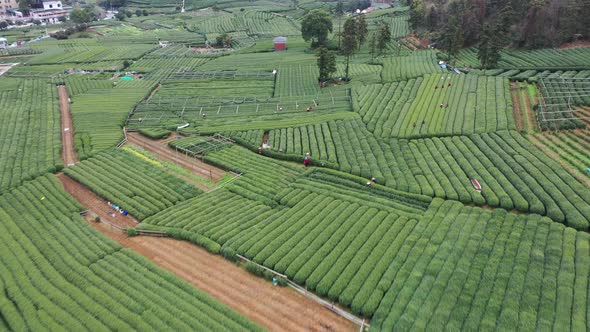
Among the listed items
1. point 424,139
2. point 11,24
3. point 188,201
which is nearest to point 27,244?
point 188,201

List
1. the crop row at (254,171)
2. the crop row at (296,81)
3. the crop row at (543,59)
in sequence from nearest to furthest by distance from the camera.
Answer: the crop row at (254,171), the crop row at (543,59), the crop row at (296,81)

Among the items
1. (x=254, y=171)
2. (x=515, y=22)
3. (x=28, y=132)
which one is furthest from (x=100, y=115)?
(x=515, y=22)

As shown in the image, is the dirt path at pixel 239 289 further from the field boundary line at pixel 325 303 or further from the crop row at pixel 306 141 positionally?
the crop row at pixel 306 141

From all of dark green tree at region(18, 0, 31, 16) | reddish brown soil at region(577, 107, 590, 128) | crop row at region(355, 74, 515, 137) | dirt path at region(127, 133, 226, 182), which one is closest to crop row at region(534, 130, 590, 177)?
reddish brown soil at region(577, 107, 590, 128)

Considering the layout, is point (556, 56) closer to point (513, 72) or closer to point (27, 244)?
point (513, 72)

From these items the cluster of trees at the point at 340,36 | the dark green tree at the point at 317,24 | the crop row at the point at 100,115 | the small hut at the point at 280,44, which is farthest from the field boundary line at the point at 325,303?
the small hut at the point at 280,44
